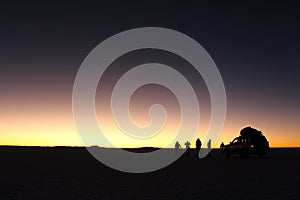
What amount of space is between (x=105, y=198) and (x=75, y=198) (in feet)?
2.43

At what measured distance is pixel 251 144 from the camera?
34.5 m

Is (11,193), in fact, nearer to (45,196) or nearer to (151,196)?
(45,196)

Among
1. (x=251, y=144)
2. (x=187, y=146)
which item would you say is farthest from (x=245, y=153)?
(x=187, y=146)

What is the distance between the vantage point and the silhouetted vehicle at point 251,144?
34.4 m

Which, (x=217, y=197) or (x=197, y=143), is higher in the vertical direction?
(x=197, y=143)

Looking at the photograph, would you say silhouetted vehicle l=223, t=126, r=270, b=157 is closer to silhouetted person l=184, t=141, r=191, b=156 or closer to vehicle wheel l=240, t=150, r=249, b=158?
vehicle wheel l=240, t=150, r=249, b=158

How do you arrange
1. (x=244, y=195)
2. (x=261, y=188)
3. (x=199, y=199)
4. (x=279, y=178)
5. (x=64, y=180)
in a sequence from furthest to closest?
1. (x=279, y=178)
2. (x=64, y=180)
3. (x=261, y=188)
4. (x=244, y=195)
5. (x=199, y=199)

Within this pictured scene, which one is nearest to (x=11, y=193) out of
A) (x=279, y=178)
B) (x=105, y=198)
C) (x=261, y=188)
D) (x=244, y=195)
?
(x=105, y=198)

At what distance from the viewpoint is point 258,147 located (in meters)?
34.4

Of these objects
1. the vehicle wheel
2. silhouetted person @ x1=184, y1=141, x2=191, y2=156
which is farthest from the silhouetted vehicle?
silhouetted person @ x1=184, y1=141, x2=191, y2=156

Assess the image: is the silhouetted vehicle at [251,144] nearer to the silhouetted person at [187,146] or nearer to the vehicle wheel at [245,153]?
the vehicle wheel at [245,153]

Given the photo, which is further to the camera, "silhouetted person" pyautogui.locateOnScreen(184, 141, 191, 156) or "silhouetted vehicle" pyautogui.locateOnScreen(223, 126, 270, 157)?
"silhouetted person" pyautogui.locateOnScreen(184, 141, 191, 156)

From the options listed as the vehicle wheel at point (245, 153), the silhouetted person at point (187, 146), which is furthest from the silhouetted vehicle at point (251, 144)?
the silhouetted person at point (187, 146)

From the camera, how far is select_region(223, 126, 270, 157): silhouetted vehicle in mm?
34406
